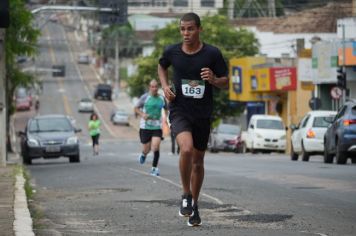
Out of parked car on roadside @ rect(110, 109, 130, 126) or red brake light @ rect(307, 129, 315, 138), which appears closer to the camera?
red brake light @ rect(307, 129, 315, 138)

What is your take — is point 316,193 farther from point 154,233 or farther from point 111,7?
point 111,7

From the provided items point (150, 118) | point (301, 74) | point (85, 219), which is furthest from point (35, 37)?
point (301, 74)

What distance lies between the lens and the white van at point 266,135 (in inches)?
1902

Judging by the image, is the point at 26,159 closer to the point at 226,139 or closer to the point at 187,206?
the point at 226,139

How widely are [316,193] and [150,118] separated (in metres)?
6.29

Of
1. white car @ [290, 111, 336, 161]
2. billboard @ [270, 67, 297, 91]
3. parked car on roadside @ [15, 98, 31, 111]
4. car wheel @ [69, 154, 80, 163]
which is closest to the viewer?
car wheel @ [69, 154, 80, 163]

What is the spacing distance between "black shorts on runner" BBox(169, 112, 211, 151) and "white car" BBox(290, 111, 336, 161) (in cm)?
2169

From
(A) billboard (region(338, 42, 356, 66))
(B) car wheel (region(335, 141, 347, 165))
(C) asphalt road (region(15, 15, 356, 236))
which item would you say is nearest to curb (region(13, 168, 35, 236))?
(C) asphalt road (region(15, 15, 356, 236))

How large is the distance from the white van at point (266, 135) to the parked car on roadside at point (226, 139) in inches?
62.0

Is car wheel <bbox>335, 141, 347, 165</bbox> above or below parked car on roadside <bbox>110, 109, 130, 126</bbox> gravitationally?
above

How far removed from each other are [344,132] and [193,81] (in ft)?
54.6

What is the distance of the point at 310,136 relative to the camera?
33.8m

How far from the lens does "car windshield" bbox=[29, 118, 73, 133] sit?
108 feet

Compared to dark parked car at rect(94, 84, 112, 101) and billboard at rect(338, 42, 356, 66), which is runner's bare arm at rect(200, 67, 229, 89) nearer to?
billboard at rect(338, 42, 356, 66)
